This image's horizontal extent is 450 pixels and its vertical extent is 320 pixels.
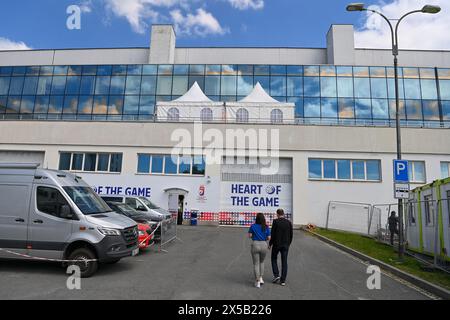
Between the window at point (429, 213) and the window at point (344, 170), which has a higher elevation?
the window at point (344, 170)

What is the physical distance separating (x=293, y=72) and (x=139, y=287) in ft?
114

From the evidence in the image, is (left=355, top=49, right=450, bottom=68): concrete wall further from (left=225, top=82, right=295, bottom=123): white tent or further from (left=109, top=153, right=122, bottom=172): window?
(left=109, top=153, right=122, bottom=172): window

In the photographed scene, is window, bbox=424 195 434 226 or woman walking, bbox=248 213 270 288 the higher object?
window, bbox=424 195 434 226

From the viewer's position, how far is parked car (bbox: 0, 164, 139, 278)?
7223 millimetres

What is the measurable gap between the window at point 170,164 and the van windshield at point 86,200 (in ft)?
46.3

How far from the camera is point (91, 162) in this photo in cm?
2372

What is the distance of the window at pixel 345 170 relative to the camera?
22047mm

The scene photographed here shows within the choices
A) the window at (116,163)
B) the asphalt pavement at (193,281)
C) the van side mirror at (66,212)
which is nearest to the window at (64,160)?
the window at (116,163)

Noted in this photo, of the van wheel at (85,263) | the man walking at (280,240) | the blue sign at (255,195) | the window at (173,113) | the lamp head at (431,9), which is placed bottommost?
the van wheel at (85,263)

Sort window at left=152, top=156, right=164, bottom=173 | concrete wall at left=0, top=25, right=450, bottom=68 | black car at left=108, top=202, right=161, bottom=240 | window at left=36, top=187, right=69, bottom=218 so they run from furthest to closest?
1. concrete wall at left=0, top=25, right=450, bottom=68
2. window at left=152, top=156, right=164, bottom=173
3. black car at left=108, top=202, right=161, bottom=240
4. window at left=36, top=187, right=69, bottom=218

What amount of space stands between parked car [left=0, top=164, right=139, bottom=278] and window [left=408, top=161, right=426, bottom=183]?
2071 centimetres

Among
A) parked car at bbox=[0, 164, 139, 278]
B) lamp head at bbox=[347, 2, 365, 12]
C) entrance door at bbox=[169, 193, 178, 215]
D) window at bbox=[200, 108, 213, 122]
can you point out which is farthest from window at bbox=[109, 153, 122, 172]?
lamp head at bbox=[347, 2, 365, 12]

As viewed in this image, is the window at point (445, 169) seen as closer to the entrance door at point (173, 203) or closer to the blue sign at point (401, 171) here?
the blue sign at point (401, 171)

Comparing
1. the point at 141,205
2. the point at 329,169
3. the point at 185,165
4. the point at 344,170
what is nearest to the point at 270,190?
the point at 329,169
